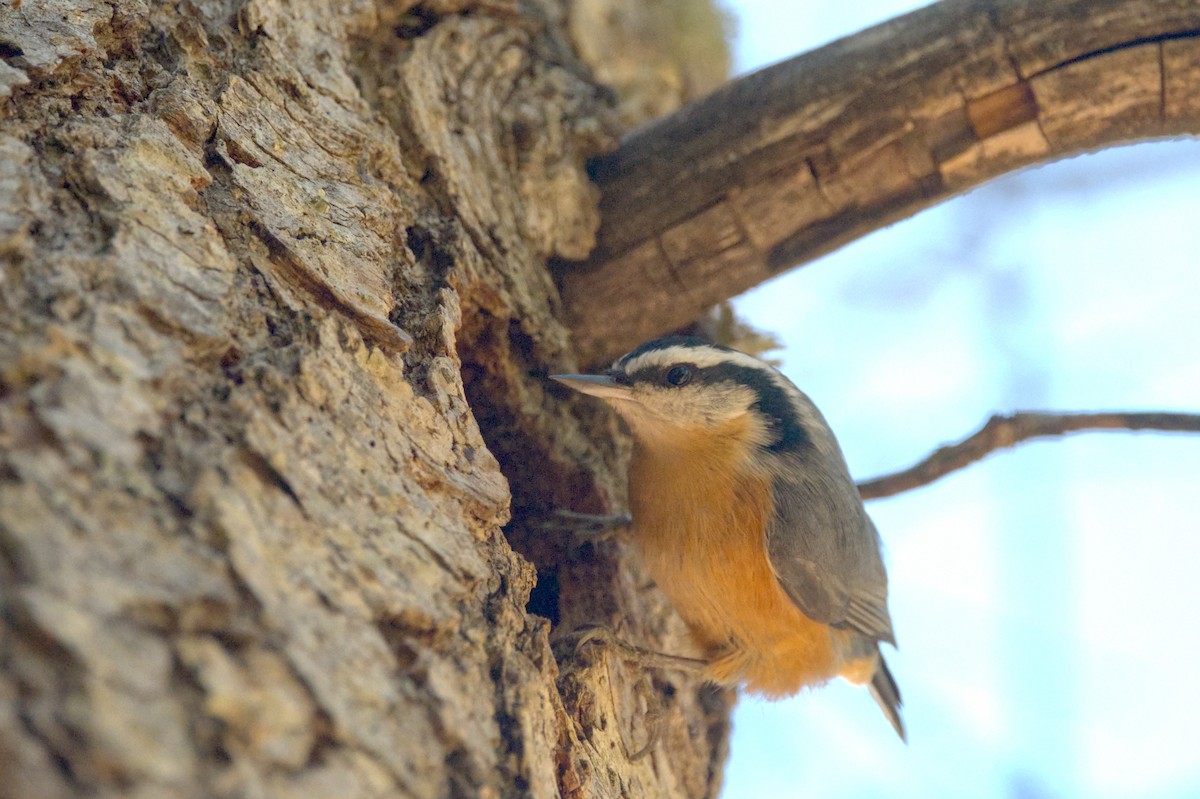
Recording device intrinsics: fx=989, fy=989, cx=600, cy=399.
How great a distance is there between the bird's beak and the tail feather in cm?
172

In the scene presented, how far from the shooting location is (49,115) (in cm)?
172

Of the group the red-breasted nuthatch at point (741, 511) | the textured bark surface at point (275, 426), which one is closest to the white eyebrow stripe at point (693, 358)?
the red-breasted nuthatch at point (741, 511)

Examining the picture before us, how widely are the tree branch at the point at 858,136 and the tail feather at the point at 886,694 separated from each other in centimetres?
174

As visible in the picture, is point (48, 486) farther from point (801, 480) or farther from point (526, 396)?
point (801, 480)

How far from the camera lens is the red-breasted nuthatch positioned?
9.62ft

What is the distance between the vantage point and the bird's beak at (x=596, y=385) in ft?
9.10

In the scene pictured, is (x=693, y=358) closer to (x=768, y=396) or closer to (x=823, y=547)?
(x=768, y=396)

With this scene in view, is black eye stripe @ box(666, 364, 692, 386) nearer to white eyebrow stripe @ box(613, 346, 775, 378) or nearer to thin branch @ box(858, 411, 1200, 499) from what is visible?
white eyebrow stripe @ box(613, 346, 775, 378)

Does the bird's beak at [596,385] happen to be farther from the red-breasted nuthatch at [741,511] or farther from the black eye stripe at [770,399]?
the black eye stripe at [770,399]

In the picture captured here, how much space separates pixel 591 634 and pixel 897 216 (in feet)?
5.11

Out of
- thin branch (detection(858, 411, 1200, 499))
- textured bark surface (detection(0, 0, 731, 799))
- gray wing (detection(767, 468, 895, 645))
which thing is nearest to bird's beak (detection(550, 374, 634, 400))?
textured bark surface (detection(0, 0, 731, 799))

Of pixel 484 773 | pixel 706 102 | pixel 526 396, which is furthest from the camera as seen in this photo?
pixel 706 102

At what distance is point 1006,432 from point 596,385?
141 centimetres

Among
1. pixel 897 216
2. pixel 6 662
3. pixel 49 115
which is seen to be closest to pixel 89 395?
pixel 6 662
